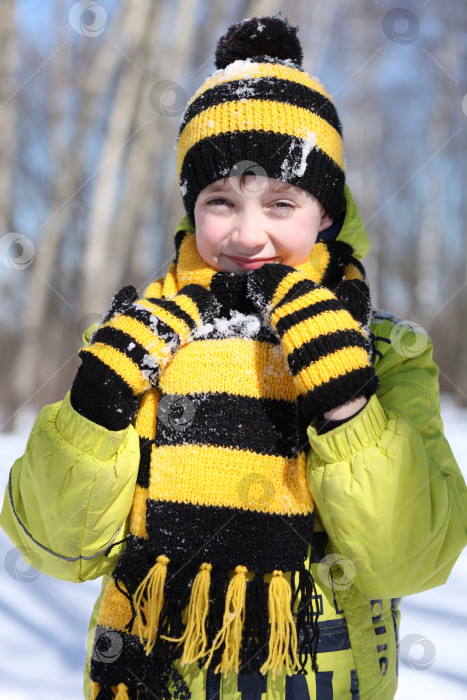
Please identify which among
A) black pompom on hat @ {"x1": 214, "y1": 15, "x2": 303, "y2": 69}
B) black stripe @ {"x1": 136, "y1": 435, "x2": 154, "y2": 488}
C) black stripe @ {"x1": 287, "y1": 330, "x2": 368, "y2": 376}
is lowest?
black stripe @ {"x1": 136, "y1": 435, "x2": 154, "y2": 488}

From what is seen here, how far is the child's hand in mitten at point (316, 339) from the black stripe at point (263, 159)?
0.28 meters

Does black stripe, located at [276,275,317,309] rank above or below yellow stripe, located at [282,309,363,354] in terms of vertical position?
above

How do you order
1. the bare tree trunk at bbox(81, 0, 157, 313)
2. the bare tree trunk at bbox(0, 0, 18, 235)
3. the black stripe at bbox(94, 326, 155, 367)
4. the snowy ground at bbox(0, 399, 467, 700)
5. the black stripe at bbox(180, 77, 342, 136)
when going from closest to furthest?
the black stripe at bbox(94, 326, 155, 367)
the black stripe at bbox(180, 77, 342, 136)
the snowy ground at bbox(0, 399, 467, 700)
the bare tree trunk at bbox(0, 0, 18, 235)
the bare tree trunk at bbox(81, 0, 157, 313)

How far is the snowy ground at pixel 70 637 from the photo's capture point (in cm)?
253

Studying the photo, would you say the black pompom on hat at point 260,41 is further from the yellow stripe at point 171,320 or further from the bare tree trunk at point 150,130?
the bare tree trunk at point 150,130

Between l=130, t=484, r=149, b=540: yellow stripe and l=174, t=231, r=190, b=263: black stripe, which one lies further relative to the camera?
l=174, t=231, r=190, b=263: black stripe

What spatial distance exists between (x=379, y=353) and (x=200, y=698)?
0.86 meters

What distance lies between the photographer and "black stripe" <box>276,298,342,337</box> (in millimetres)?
1337

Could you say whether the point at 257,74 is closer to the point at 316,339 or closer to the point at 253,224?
the point at 253,224

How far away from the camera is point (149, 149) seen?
7582 millimetres

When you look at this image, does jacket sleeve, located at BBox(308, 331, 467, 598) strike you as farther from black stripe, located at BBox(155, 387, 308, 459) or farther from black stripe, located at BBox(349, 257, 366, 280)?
black stripe, located at BBox(349, 257, 366, 280)

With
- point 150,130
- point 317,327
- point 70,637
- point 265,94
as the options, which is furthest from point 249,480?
point 150,130

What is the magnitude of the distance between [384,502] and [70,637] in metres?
2.31

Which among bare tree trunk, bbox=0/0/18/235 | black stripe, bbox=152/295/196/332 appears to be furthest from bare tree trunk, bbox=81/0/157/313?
black stripe, bbox=152/295/196/332
